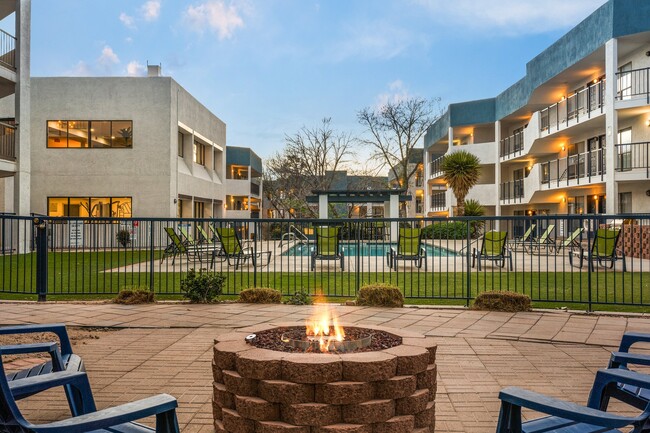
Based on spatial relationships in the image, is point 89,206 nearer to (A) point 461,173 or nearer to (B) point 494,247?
(B) point 494,247

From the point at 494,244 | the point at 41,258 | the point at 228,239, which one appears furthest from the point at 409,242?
the point at 41,258

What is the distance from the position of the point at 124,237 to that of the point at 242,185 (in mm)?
39649

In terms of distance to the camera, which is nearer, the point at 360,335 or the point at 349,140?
the point at 360,335

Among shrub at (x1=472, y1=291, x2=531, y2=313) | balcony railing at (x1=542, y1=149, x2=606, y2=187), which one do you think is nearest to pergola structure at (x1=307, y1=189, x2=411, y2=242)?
balcony railing at (x1=542, y1=149, x2=606, y2=187)

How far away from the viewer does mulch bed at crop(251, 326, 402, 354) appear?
10.6 feet

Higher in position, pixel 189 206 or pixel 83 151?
pixel 83 151

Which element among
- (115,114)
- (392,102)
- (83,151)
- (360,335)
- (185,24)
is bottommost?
(360,335)

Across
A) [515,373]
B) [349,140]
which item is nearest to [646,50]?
[515,373]

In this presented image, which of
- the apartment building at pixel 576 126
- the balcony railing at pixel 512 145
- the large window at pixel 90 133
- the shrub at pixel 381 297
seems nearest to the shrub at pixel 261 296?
the shrub at pixel 381 297

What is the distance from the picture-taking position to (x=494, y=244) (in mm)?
14641

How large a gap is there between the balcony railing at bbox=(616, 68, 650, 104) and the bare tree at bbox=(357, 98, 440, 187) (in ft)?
84.2

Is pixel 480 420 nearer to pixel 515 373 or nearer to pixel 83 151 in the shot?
pixel 515 373

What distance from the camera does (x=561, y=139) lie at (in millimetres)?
29766

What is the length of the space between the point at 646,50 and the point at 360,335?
78.3ft
